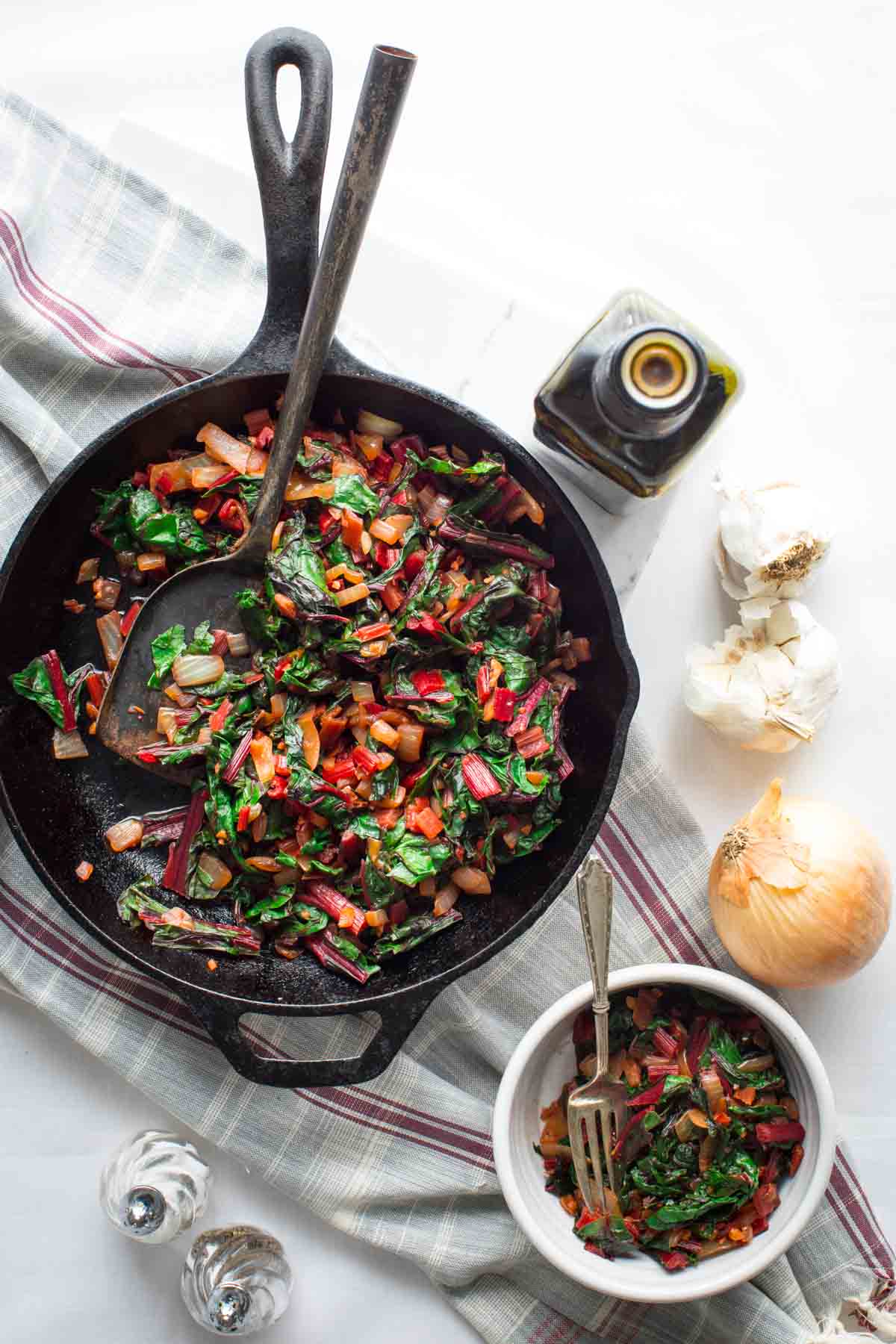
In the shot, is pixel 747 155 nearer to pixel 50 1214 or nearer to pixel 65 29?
pixel 65 29

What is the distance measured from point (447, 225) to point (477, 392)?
454mm

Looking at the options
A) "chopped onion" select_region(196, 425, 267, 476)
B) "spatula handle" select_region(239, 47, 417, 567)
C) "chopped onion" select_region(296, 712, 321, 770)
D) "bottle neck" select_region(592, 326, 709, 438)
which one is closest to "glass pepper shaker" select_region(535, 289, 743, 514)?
"bottle neck" select_region(592, 326, 709, 438)

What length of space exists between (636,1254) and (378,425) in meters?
2.02

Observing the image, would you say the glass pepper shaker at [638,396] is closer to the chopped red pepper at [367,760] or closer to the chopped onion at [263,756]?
the chopped red pepper at [367,760]

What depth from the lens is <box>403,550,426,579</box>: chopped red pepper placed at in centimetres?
254

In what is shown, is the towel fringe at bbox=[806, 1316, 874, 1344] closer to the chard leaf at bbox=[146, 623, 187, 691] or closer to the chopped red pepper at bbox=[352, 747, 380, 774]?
the chopped red pepper at bbox=[352, 747, 380, 774]

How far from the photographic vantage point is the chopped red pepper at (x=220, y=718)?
251cm

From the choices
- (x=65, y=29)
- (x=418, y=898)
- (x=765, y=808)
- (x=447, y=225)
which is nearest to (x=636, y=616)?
(x=765, y=808)

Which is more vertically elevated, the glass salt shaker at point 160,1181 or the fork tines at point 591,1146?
the fork tines at point 591,1146

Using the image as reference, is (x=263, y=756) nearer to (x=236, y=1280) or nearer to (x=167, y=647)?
(x=167, y=647)

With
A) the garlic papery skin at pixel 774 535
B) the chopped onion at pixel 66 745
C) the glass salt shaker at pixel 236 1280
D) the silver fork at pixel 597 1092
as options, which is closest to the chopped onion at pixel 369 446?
the garlic papery skin at pixel 774 535

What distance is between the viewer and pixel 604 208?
2.95 meters

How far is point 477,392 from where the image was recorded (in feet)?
9.47

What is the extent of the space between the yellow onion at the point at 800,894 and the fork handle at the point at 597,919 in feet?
1.21
